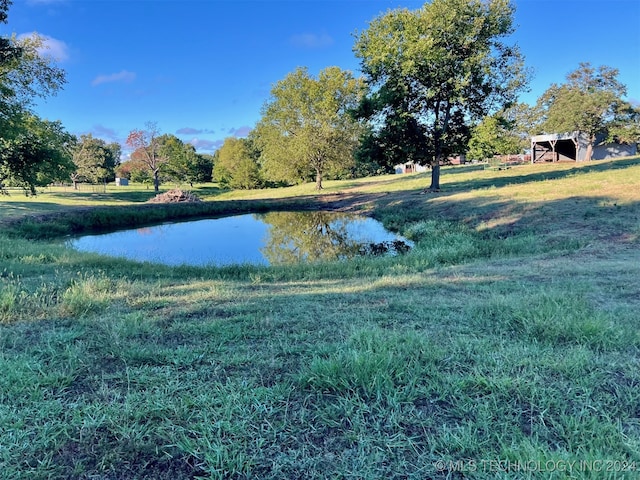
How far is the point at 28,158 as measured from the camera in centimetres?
1745

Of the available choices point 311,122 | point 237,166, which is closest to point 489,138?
point 311,122

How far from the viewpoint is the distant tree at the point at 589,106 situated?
113 feet

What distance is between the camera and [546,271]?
6324mm

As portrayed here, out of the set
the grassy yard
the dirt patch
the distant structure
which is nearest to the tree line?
the dirt patch

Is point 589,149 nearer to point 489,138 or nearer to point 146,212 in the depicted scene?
point 489,138

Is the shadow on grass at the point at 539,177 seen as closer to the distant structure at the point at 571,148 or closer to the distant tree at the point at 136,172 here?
the distant structure at the point at 571,148

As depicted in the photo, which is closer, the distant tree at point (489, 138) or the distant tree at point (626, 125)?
the distant tree at point (489, 138)

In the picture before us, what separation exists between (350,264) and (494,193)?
42.9ft

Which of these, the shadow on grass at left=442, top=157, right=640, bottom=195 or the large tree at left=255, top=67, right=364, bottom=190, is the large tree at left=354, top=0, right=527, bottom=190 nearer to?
the shadow on grass at left=442, top=157, right=640, bottom=195

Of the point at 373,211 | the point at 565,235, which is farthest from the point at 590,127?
the point at 565,235

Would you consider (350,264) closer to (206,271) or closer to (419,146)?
(206,271)

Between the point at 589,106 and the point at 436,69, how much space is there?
79.0 ft

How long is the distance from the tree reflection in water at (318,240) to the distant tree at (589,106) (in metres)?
27.2

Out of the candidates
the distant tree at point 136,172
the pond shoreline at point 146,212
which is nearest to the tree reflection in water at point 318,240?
the pond shoreline at point 146,212
